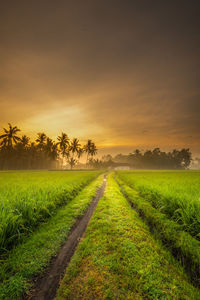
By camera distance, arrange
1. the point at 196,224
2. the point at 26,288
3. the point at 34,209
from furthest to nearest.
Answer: the point at 34,209, the point at 196,224, the point at 26,288

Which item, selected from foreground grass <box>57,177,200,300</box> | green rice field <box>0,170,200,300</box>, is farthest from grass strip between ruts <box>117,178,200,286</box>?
foreground grass <box>57,177,200,300</box>

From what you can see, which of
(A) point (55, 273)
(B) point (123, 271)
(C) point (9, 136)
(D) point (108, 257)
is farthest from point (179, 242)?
(C) point (9, 136)

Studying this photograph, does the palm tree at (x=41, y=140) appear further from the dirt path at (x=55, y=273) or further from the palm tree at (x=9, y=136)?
the dirt path at (x=55, y=273)

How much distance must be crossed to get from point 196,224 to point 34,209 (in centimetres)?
618

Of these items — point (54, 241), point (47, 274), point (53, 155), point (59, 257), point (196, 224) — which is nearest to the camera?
point (47, 274)

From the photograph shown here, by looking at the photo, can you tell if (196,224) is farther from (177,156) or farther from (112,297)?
(177,156)

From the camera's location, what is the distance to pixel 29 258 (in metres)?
2.83

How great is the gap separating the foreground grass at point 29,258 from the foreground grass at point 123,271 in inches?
27.4

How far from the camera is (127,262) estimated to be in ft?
8.90

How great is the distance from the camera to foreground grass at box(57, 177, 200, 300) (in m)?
2.03

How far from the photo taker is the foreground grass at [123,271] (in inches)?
80.0

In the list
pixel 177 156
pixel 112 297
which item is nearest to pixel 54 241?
pixel 112 297

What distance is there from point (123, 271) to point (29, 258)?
→ 222 cm

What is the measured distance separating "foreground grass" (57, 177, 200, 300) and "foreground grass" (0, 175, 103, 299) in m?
0.70
